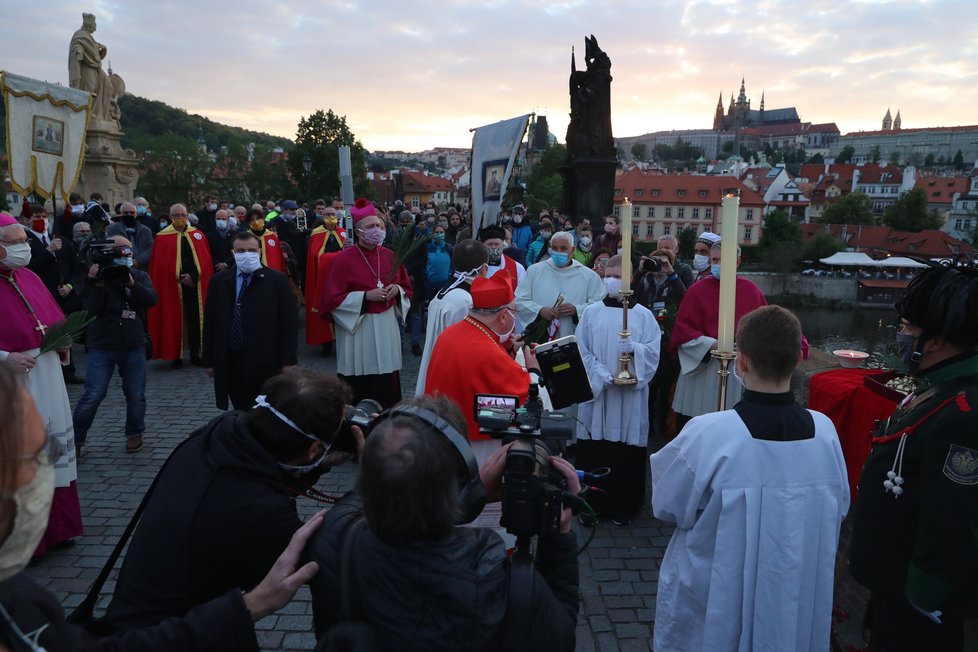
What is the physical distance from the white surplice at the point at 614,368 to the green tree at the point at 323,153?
51.8 m

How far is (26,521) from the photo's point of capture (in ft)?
3.59

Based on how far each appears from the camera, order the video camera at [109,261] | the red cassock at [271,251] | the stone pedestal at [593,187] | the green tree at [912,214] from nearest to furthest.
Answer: the video camera at [109,261] < the red cassock at [271,251] < the stone pedestal at [593,187] < the green tree at [912,214]

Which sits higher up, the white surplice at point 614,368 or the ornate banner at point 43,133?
the ornate banner at point 43,133

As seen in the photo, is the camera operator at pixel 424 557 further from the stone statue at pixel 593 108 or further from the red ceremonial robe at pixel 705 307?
the stone statue at pixel 593 108

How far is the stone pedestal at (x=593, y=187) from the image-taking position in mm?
13906

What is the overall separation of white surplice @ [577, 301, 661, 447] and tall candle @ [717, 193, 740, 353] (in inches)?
86.4

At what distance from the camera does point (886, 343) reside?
154 inches

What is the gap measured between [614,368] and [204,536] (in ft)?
11.3

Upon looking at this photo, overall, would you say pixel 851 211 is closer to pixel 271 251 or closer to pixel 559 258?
pixel 271 251

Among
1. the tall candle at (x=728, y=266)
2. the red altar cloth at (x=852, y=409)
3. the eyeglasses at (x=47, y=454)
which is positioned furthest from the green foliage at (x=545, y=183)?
the eyeglasses at (x=47, y=454)

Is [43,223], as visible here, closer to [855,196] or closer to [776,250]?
[776,250]

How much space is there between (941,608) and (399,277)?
16.8 ft

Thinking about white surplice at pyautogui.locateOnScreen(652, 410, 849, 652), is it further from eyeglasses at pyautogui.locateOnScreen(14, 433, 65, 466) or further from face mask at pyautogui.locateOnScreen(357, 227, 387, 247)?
face mask at pyautogui.locateOnScreen(357, 227, 387, 247)

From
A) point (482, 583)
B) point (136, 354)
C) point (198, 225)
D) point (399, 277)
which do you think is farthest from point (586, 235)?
point (482, 583)
